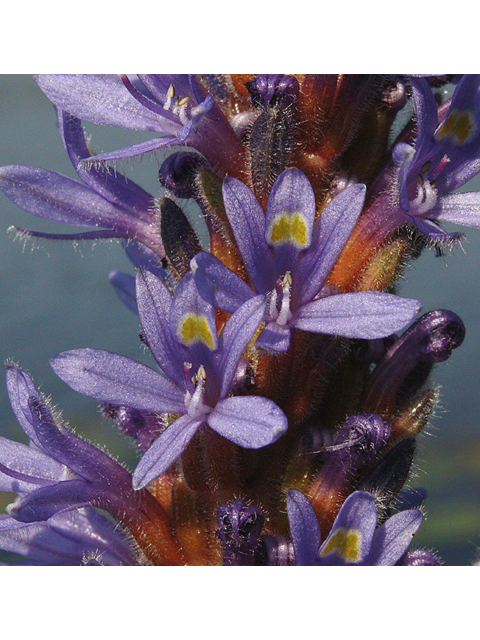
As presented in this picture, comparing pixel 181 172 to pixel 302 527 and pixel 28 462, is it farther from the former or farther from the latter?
pixel 302 527

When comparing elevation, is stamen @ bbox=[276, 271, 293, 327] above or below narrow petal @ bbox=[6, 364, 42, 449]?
above

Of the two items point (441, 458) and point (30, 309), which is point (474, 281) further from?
point (30, 309)

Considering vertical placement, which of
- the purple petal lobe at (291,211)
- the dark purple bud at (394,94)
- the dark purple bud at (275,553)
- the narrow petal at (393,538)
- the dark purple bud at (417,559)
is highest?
the dark purple bud at (394,94)

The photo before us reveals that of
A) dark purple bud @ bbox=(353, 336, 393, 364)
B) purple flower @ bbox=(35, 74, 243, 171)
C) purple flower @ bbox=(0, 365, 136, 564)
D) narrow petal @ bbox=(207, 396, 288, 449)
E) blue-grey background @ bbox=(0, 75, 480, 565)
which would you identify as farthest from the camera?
blue-grey background @ bbox=(0, 75, 480, 565)

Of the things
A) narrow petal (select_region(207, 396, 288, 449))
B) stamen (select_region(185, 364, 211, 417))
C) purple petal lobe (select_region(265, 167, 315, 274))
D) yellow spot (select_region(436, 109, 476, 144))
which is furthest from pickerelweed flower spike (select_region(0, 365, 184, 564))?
yellow spot (select_region(436, 109, 476, 144))

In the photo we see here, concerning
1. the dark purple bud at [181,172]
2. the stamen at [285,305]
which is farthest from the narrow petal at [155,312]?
the dark purple bud at [181,172]

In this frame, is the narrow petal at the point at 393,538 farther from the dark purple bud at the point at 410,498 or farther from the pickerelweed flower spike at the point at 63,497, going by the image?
the dark purple bud at the point at 410,498

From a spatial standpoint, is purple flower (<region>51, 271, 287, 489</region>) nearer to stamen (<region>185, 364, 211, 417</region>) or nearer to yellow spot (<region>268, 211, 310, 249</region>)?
stamen (<region>185, 364, 211, 417</region>)
